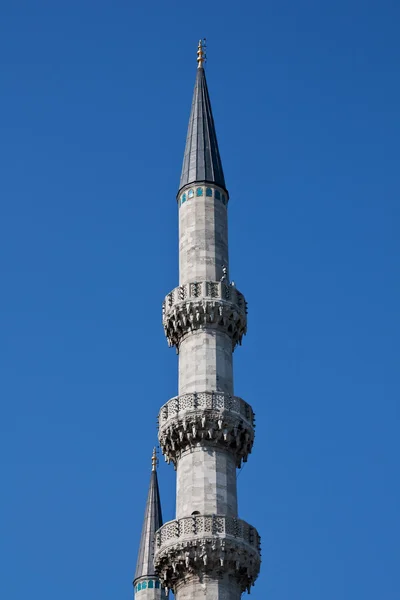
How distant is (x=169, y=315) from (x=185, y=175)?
20.2ft

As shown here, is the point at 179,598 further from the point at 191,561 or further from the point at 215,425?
the point at 215,425

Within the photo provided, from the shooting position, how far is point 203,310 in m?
42.5

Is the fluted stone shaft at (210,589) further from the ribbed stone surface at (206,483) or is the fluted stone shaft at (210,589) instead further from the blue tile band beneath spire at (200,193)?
the blue tile band beneath spire at (200,193)

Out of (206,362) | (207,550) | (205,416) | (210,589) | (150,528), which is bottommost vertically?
(210,589)

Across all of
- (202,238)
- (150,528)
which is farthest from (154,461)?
(202,238)

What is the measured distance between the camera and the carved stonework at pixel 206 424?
40.6 m

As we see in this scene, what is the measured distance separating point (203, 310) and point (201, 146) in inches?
302

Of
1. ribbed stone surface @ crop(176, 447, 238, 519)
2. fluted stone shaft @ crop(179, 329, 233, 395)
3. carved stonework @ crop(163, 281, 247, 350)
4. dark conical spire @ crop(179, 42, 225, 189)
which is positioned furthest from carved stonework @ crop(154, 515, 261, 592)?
dark conical spire @ crop(179, 42, 225, 189)

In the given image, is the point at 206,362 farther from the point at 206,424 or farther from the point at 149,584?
the point at 149,584

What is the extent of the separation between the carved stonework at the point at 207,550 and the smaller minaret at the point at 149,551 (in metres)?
16.9

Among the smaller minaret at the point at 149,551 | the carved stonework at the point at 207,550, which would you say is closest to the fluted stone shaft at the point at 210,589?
the carved stonework at the point at 207,550

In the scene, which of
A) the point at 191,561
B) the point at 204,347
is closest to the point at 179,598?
the point at 191,561

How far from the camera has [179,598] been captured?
3919cm

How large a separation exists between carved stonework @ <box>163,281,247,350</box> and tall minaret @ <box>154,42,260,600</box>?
34 millimetres
